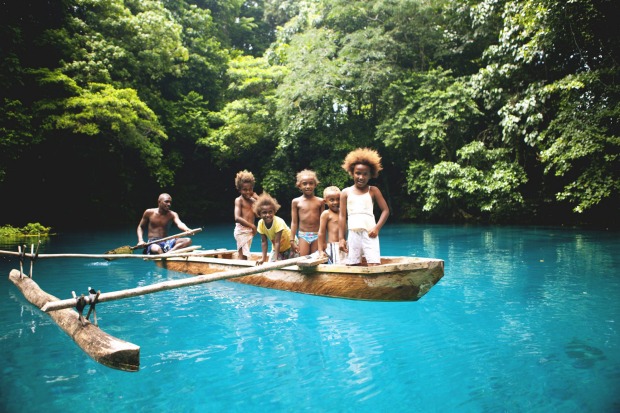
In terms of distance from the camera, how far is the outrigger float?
9.87 ft

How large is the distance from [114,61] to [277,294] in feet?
42.2

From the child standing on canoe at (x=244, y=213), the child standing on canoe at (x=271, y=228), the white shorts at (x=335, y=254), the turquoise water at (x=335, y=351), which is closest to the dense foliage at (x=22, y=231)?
the turquoise water at (x=335, y=351)

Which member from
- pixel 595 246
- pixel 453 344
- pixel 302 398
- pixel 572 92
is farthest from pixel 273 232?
pixel 572 92

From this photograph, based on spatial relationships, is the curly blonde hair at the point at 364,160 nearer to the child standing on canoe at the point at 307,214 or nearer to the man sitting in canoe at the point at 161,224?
the child standing on canoe at the point at 307,214

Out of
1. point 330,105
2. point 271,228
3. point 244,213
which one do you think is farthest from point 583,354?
point 330,105

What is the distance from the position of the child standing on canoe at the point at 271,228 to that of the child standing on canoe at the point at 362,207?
1.10 meters

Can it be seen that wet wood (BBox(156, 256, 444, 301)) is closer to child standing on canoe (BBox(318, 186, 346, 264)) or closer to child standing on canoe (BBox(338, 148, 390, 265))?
child standing on canoe (BBox(338, 148, 390, 265))

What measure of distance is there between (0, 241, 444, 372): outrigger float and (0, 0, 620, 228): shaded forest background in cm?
863

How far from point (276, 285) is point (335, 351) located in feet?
7.26

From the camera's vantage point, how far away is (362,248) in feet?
16.8

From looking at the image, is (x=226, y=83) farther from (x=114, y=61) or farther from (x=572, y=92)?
(x=572, y=92)

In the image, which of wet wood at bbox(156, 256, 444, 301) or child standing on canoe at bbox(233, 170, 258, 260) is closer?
wet wood at bbox(156, 256, 444, 301)

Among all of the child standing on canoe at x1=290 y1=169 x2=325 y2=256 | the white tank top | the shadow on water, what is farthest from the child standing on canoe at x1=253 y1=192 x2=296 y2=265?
the shadow on water

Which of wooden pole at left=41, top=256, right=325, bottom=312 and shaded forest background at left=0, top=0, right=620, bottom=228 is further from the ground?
shaded forest background at left=0, top=0, right=620, bottom=228
